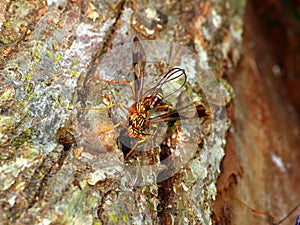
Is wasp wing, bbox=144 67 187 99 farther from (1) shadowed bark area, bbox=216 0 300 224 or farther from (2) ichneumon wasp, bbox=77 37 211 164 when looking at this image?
(1) shadowed bark area, bbox=216 0 300 224

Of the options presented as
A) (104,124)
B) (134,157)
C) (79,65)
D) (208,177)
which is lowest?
(208,177)

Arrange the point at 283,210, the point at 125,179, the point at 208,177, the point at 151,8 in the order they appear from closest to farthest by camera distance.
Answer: the point at 125,179, the point at 208,177, the point at 151,8, the point at 283,210

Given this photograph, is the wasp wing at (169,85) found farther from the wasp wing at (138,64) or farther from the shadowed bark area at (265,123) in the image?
the shadowed bark area at (265,123)

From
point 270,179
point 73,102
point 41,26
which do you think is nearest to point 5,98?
point 73,102

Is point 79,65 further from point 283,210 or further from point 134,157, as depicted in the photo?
point 283,210

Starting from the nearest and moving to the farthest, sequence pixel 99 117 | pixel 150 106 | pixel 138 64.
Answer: pixel 99 117, pixel 150 106, pixel 138 64

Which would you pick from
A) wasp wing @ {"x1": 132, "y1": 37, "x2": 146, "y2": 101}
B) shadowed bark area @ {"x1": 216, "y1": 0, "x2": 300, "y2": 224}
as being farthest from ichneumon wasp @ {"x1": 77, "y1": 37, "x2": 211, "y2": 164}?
shadowed bark area @ {"x1": 216, "y1": 0, "x2": 300, "y2": 224}

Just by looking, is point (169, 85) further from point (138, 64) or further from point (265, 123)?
point (265, 123)

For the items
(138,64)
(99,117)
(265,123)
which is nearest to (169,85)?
(138,64)
